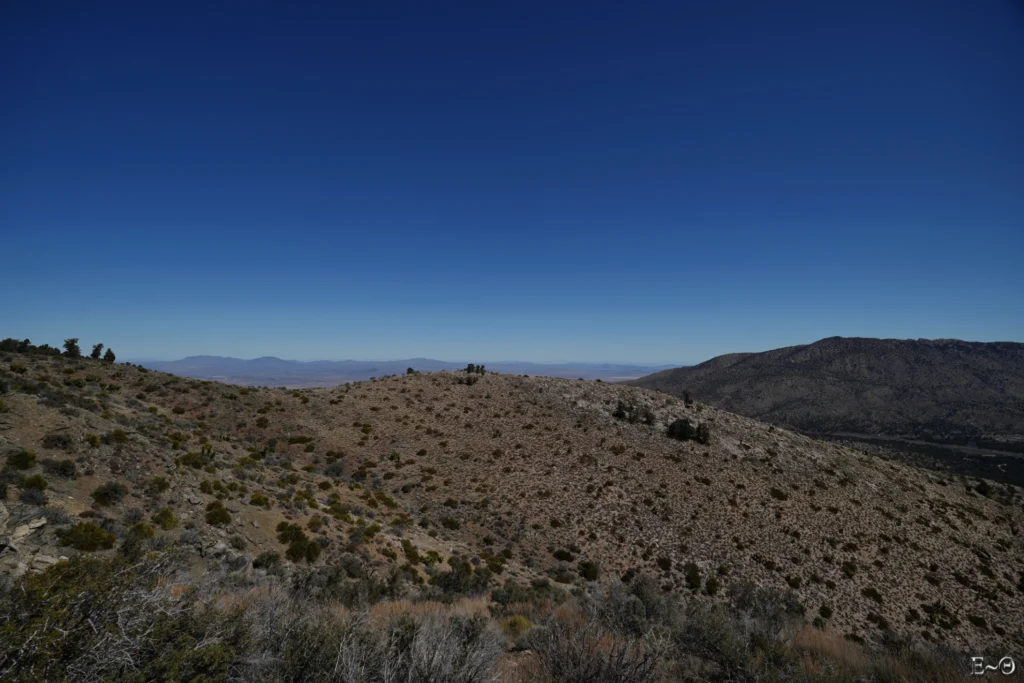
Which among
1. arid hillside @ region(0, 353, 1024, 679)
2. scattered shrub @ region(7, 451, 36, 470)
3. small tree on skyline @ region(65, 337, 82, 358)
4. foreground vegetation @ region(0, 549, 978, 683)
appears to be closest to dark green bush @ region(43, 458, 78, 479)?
arid hillside @ region(0, 353, 1024, 679)

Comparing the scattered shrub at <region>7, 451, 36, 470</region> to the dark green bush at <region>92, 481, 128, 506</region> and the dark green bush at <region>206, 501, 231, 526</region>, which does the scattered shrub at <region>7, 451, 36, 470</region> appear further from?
the dark green bush at <region>206, 501, 231, 526</region>

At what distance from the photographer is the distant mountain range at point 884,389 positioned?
79.9m

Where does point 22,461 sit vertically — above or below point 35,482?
above

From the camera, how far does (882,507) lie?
79.4 ft

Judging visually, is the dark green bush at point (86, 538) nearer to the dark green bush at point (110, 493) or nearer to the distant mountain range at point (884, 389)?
the dark green bush at point (110, 493)

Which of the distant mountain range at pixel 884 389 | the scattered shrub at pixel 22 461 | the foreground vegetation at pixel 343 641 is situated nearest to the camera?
the foreground vegetation at pixel 343 641

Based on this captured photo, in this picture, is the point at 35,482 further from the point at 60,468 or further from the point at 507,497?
the point at 507,497

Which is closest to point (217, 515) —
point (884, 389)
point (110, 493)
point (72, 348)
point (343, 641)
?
point (110, 493)

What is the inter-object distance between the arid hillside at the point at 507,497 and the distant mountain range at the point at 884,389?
215ft

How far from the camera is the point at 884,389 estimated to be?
322ft

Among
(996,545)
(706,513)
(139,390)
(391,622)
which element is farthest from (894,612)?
(139,390)

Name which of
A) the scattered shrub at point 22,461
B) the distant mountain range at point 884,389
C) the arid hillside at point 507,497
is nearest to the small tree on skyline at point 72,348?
the arid hillside at point 507,497

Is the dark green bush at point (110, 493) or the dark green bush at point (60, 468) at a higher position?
the dark green bush at point (60, 468)

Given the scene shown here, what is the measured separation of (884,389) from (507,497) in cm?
11680
